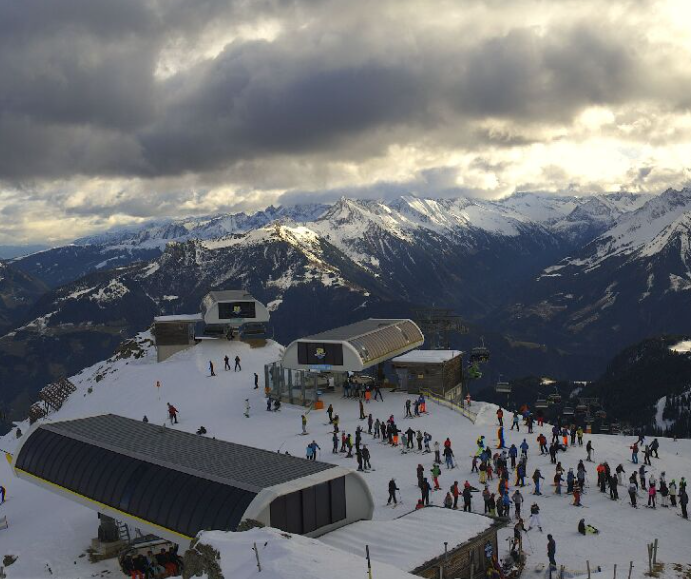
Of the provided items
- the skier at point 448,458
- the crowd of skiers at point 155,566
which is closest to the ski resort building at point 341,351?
the skier at point 448,458

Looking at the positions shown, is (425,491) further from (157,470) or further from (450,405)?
(450,405)

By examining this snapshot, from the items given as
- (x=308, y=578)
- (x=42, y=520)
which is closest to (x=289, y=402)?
(x=42, y=520)

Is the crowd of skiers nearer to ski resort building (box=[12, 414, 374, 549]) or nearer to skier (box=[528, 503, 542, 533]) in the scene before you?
ski resort building (box=[12, 414, 374, 549])

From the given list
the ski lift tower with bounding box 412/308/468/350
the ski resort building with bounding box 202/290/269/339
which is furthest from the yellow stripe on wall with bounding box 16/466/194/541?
the ski lift tower with bounding box 412/308/468/350

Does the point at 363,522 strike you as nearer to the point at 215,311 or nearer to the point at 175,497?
the point at 175,497

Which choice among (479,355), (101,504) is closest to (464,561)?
(101,504)
